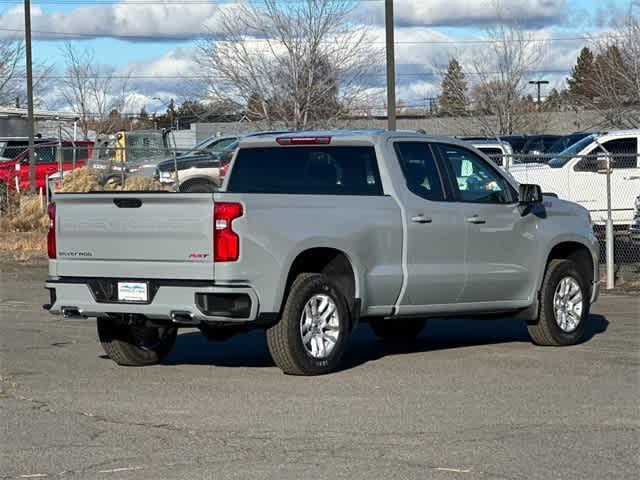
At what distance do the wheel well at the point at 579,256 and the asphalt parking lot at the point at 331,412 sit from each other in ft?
2.27

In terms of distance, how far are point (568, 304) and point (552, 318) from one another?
33 cm

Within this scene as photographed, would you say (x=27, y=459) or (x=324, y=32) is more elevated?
(x=324, y=32)

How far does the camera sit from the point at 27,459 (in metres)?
7.53

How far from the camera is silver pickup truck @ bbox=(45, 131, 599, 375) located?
9.86 m

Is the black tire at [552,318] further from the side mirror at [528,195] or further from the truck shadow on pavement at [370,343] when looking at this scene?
the side mirror at [528,195]

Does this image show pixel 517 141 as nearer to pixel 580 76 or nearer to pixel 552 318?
pixel 552 318

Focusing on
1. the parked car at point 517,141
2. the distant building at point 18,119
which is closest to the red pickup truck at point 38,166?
the parked car at point 517,141

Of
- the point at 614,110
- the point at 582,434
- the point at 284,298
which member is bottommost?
the point at 582,434

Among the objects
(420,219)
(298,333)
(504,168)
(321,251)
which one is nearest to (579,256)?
(420,219)

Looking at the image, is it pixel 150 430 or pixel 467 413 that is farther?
pixel 467 413

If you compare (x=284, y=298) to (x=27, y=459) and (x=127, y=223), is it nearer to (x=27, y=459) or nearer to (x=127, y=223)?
(x=127, y=223)

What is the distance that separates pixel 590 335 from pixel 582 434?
5.22 metres

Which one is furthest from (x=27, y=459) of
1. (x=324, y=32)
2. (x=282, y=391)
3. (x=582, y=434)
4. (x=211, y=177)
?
(x=324, y=32)

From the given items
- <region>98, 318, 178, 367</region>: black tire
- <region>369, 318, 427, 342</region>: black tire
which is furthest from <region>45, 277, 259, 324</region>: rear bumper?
<region>369, 318, 427, 342</region>: black tire
